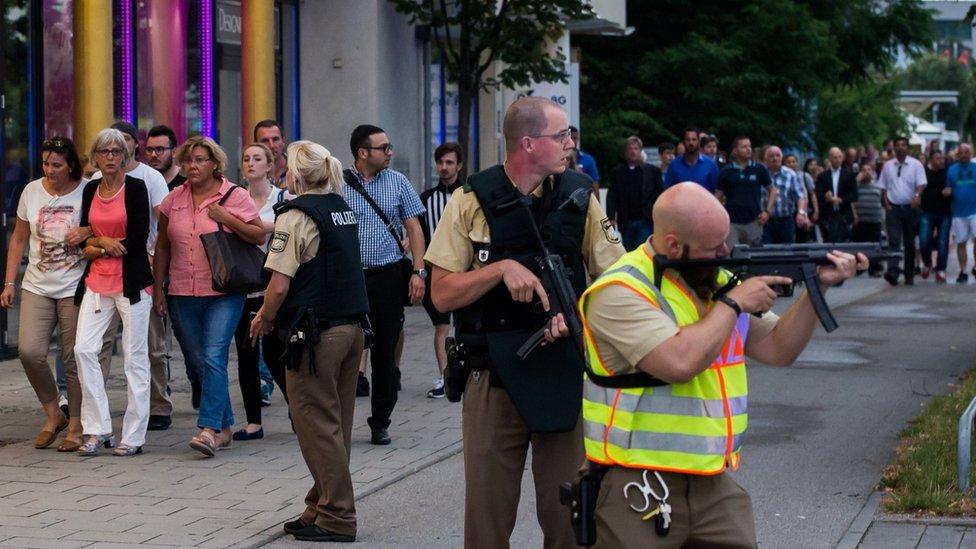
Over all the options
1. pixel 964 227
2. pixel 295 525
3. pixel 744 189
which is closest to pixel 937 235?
pixel 964 227

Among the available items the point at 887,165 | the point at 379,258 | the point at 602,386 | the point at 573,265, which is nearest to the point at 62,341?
the point at 379,258

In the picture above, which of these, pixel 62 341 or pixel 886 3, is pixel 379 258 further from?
pixel 886 3

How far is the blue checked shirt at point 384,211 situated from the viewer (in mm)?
9391

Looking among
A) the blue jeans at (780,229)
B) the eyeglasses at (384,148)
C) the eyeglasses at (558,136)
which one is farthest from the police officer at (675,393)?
the blue jeans at (780,229)

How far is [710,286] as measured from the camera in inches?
169

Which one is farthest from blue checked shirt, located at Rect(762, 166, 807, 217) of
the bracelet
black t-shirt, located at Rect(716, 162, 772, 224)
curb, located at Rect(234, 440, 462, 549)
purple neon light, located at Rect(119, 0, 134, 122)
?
the bracelet

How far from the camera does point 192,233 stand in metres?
8.89

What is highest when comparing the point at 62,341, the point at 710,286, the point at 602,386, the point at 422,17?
the point at 422,17

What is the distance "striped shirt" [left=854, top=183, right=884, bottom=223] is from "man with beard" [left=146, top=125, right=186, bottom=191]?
46.0 feet

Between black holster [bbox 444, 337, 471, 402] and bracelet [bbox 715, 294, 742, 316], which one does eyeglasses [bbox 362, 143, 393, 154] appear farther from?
bracelet [bbox 715, 294, 742, 316]

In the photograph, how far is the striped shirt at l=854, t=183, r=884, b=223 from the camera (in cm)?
2228

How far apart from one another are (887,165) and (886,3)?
14.0m

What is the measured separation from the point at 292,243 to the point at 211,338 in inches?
75.8

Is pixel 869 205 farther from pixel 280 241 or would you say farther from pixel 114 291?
pixel 280 241
